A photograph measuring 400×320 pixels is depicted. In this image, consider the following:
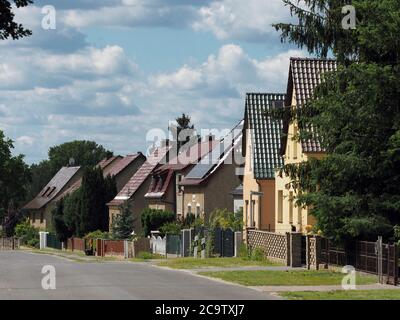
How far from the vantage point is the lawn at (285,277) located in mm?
26641

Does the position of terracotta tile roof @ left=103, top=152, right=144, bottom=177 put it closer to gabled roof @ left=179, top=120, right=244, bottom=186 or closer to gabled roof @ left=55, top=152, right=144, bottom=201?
gabled roof @ left=55, top=152, right=144, bottom=201

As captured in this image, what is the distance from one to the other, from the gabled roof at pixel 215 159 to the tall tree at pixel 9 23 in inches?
1856

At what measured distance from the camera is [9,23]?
62.9ft

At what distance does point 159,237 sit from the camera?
2270 inches

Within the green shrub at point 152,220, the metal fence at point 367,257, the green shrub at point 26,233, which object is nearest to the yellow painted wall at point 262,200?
the green shrub at point 152,220

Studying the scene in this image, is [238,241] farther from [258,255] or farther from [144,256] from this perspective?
[144,256]

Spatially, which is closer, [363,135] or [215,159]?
[363,135]

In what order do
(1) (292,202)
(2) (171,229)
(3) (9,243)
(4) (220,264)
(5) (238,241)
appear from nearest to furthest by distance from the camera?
(4) (220,264), (1) (292,202), (5) (238,241), (2) (171,229), (3) (9,243)

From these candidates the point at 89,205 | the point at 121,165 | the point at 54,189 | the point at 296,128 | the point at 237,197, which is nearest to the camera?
the point at 296,128

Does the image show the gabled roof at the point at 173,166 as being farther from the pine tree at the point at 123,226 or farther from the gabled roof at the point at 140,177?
the pine tree at the point at 123,226

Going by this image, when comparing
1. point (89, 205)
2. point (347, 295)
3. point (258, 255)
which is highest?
point (89, 205)

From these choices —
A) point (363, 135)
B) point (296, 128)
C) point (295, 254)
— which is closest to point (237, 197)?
point (296, 128)

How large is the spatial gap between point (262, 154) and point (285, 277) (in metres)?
22.5

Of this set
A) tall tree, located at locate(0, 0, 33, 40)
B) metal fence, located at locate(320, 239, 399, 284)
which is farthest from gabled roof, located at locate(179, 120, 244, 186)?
tall tree, located at locate(0, 0, 33, 40)
